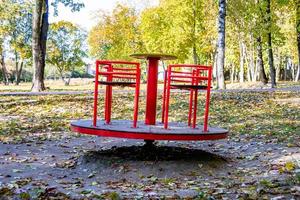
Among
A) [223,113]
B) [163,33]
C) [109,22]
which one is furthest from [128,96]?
[109,22]

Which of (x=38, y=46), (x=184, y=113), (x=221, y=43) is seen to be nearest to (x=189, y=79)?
(x=184, y=113)

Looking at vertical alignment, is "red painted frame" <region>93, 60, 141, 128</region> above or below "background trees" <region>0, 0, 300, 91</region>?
below

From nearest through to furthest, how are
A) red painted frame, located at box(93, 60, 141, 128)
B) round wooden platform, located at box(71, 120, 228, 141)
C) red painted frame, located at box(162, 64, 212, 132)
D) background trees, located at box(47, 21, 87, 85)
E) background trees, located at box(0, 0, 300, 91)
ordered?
round wooden platform, located at box(71, 120, 228, 141) → red painted frame, located at box(93, 60, 141, 128) → red painted frame, located at box(162, 64, 212, 132) → background trees, located at box(0, 0, 300, 91) → background trees, located at box(47, 21, 87, 85)

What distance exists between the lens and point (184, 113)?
1705 centimetres

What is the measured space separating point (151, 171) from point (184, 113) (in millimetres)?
9197

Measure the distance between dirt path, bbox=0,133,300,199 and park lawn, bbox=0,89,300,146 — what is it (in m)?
1.48

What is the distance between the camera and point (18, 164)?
8914mm

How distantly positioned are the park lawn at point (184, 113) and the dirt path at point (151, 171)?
58.1 inches

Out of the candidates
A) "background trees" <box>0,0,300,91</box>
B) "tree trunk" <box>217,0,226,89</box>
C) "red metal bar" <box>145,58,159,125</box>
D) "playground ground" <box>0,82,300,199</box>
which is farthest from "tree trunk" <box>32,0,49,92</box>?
"red metal bar" <box>145,58,159,125</box>

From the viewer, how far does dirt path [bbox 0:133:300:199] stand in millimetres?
6223

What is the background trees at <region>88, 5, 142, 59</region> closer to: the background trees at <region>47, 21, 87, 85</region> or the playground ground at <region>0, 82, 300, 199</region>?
the background trees at <region>47, 21, 87, 85</region>

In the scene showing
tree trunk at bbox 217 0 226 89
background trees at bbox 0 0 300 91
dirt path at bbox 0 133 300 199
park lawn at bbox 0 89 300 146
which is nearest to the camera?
dirt path at bbox 0 133 300 199

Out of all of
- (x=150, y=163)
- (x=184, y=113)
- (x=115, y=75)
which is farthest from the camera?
(x=184, y=113)

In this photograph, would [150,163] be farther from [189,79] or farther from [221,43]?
[221,43]
